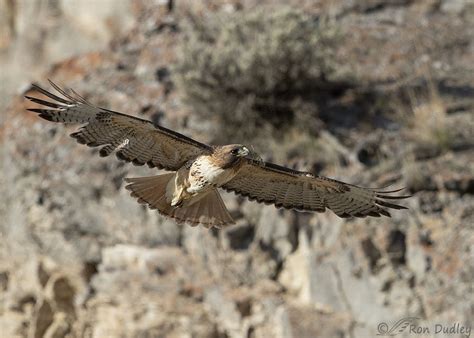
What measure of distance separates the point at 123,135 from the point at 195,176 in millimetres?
666

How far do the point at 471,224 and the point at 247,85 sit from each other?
3.42 metres

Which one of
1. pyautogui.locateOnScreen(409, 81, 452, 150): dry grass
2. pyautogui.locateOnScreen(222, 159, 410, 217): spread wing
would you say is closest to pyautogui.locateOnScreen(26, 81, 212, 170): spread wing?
pyautogui.locateOnScreen(222, 159, 410, 217): spread wing

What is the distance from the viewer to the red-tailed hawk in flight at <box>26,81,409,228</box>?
22.0 ft

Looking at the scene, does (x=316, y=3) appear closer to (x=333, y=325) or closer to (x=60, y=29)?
(x=60, y=29)

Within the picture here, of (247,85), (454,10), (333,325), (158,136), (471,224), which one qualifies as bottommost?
(333,325)

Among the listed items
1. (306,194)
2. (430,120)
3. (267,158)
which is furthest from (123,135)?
(430,120)

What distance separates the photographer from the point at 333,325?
29.5 ft

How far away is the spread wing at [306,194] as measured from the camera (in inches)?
297

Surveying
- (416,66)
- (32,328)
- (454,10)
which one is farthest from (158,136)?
(454,10)

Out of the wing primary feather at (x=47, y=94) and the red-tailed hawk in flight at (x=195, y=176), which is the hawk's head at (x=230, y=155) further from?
the wing primary feather at (x=47, y=94)
